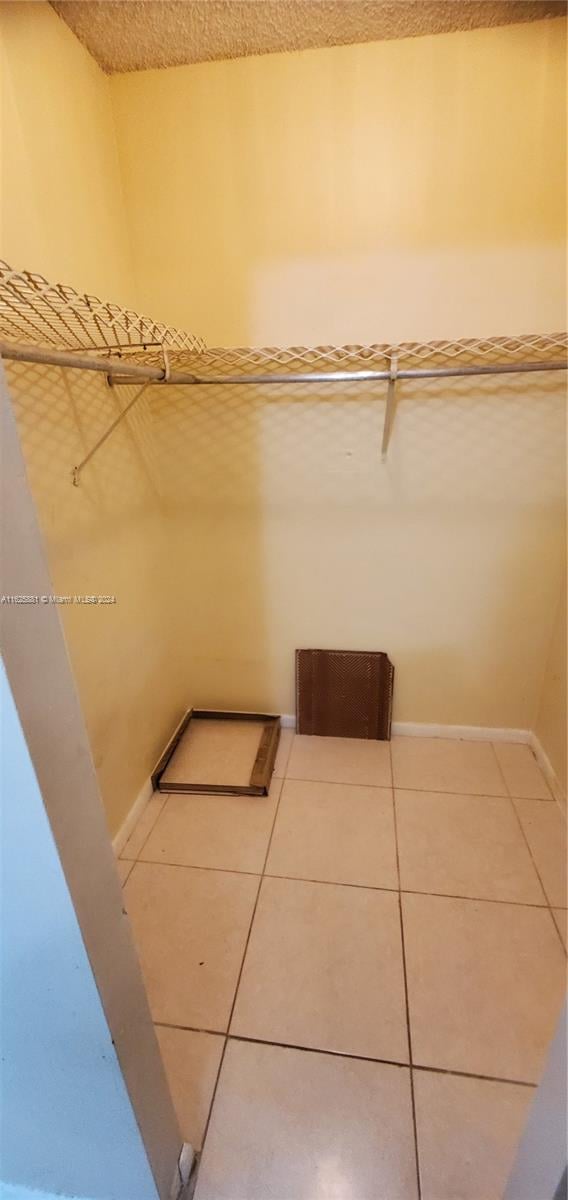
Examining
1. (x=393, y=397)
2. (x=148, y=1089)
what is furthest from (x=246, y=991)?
(x=393, y=397)

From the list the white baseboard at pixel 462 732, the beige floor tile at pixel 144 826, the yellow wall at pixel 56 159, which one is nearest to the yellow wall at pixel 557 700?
the white baseboard at pixel 462 732

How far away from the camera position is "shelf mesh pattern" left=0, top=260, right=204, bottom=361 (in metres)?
0.67

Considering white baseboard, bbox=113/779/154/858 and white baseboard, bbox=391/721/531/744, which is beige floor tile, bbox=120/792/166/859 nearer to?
white baseboard, bbox=113/779/154/858

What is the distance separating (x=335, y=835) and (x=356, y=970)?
0.37 metres

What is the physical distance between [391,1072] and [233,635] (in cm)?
128

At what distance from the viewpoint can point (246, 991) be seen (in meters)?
1.03

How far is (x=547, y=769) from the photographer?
162 cm

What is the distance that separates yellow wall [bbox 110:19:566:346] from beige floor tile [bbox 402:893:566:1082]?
162 cm

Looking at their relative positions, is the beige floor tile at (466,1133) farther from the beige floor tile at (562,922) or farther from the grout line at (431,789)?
the grout line at (431,789)

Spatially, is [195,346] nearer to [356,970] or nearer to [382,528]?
[382,528]

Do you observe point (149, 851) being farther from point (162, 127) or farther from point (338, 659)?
point (162, 127)

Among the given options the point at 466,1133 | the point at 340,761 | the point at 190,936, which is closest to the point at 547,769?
the point at 340,761

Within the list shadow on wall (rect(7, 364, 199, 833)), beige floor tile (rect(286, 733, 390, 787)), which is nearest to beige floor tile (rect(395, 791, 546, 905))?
beige floor tile (rect(286, 733, 390, 787))

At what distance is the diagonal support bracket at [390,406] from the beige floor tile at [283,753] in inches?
44.7
